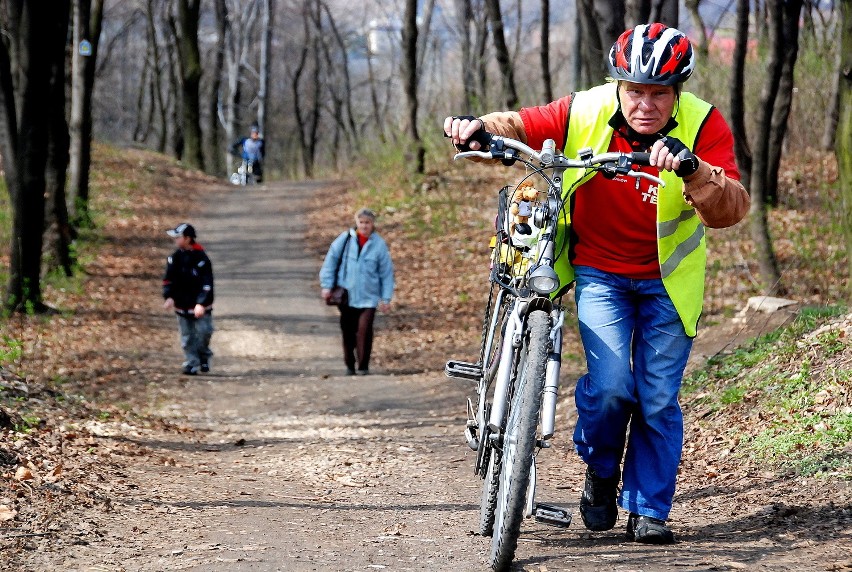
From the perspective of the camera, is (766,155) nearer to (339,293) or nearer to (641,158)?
(339,293)

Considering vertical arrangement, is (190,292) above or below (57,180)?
below

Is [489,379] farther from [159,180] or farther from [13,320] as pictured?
[159,180]

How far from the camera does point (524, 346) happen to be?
4477 mm

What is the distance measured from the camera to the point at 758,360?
7930 millimetres

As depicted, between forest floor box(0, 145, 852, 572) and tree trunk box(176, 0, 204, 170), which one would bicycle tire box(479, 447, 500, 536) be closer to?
forest floor box(0, 145, 852, 572)

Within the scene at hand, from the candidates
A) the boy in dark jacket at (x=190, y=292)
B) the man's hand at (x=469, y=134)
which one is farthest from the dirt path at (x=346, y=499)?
the man's hand at (x=469, y=134)

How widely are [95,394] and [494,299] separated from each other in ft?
20.8

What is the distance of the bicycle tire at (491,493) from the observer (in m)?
4.56

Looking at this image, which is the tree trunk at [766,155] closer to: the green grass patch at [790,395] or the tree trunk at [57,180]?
the green grass patch at [790,395]

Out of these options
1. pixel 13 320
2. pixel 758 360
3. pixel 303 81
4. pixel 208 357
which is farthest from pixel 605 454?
pixel 303 81

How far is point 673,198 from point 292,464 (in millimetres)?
3816

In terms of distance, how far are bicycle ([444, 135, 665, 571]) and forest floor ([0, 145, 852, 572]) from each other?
362 mm

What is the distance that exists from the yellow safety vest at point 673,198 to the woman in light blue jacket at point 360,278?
748 cm

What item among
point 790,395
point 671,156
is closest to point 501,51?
point 790,395
